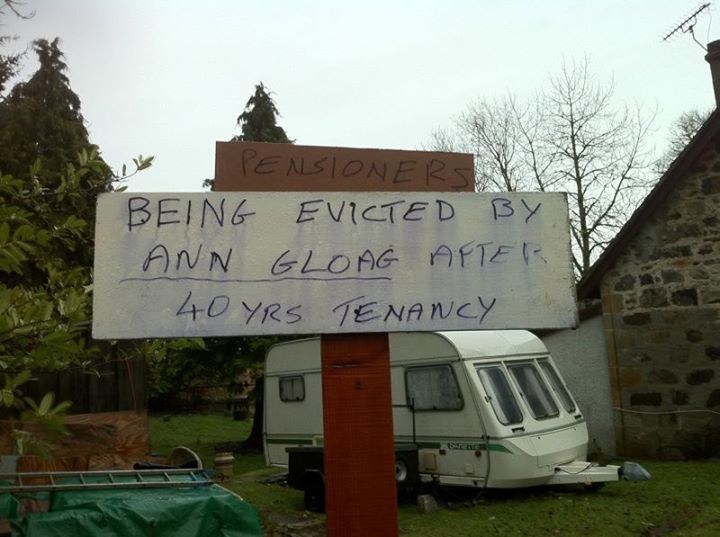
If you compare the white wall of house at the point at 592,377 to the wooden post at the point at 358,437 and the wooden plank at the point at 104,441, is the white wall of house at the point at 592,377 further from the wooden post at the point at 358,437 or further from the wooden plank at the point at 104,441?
the wooden post at the point at 358,437

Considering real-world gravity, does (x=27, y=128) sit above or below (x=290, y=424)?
above

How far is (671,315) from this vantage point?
1152cm

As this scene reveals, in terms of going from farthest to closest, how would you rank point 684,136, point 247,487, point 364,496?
point 684,136
point 247,487
point 364,496

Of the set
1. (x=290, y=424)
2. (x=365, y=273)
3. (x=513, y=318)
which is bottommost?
(x=290, y=424)

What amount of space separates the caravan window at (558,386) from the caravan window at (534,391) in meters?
0.22

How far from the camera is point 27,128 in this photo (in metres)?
24.3

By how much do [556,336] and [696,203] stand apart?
3.37 meters

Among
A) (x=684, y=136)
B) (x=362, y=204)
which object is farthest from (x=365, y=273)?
(x=684, y=136)

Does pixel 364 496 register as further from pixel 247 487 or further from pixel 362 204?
pixel 247 487

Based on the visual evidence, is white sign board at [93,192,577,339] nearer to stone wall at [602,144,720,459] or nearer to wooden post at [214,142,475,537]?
wooden post at [214,142,475,537]

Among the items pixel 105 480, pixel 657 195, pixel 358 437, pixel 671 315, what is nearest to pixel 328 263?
pixel 358 437

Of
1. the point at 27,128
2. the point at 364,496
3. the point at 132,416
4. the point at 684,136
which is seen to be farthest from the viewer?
the point at 684,136

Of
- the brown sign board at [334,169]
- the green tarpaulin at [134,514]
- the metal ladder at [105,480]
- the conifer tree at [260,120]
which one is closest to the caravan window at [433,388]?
the metal ladder at [105,480]

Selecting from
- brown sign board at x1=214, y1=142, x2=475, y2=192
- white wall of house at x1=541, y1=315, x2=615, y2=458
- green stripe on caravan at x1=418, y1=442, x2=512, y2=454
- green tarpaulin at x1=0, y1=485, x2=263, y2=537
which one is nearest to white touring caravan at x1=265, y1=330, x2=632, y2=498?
green stripe on caravan at x1=418, y1=442, x2=512, y2=454
